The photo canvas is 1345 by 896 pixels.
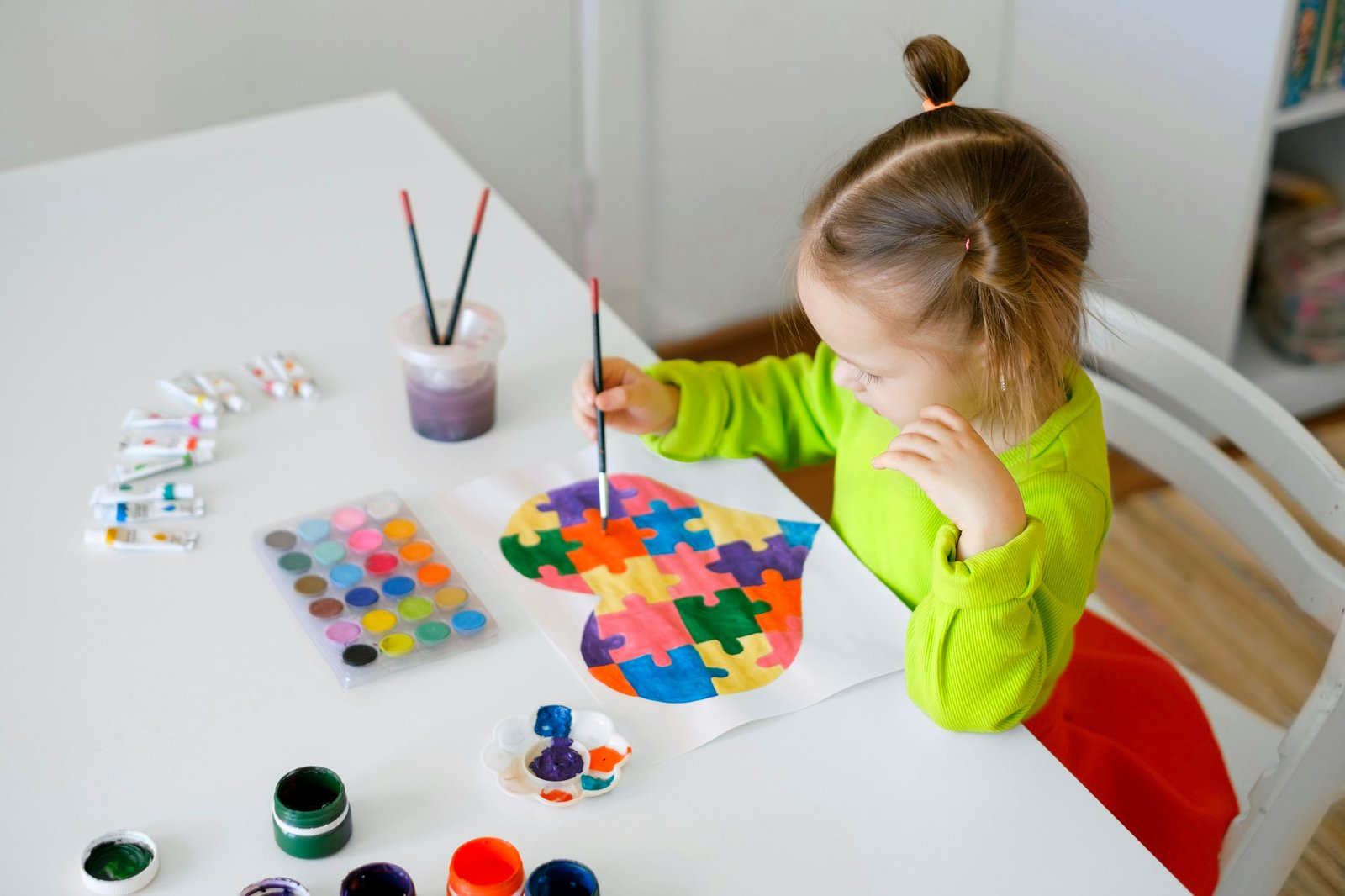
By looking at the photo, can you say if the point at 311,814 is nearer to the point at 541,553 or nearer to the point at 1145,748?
the point at 541,553

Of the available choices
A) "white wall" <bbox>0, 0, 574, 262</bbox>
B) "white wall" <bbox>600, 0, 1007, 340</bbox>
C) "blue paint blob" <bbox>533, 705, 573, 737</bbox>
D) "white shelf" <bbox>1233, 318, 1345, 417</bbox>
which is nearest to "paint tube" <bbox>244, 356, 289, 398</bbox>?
"blue paint blob" <bbox>533, 705, 573, 737</bbox>

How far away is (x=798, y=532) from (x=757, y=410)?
6.6 inches

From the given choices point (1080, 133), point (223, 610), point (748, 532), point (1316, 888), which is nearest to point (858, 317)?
point (748, 532)

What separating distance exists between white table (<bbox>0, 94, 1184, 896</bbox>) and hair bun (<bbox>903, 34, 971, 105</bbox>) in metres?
0.38

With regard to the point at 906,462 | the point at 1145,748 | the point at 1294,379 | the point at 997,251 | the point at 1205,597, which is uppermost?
the point at 997,251

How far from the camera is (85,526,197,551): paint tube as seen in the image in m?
0.99

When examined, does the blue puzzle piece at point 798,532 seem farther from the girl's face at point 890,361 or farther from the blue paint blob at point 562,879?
the blue paint blob at point 562,879

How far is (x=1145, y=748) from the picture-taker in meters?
1.14

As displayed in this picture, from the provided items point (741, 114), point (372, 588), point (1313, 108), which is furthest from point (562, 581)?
point (1313, 108)

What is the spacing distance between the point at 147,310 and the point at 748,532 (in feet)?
2.07

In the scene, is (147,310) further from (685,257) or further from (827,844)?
(685,257)

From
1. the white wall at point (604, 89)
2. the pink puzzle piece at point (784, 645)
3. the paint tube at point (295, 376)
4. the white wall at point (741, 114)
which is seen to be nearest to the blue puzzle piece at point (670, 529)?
the pink puzzle piece at point (784, 645)

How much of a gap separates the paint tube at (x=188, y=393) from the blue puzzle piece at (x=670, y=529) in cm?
38

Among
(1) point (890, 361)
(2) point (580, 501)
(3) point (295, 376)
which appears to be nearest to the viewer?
(1) point (890, 361)
